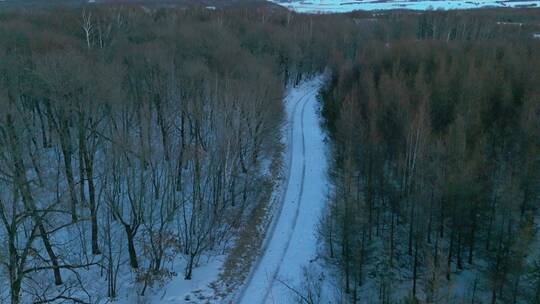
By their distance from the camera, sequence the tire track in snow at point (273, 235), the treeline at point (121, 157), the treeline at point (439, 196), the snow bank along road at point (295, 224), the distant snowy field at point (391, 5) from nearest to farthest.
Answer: the treeline at point (121, 157) → the tire track in snow at point (273, 235) → the snow bank along road at point (295, 224) → the treeline at point (439, 196) → the distant snowy field at point (391, 5)

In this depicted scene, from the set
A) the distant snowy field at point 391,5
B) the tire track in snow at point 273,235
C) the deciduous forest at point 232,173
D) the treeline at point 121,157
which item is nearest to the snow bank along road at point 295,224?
the tire track in snow at point 273,235

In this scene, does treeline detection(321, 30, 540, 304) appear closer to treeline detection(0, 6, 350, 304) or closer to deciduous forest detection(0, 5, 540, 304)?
deciduous forest detection(0, 5, 540, 304)

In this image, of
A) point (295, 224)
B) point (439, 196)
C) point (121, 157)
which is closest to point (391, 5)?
point (295, 224)

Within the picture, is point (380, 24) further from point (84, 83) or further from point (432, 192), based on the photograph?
point (84, 83)

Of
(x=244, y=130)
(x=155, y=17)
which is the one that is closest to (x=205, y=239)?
(x=244, y=130)

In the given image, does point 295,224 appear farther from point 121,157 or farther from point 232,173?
point 121,157

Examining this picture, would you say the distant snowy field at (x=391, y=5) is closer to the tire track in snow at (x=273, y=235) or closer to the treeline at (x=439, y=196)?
the tire track in snow at (x=273, y=235)
